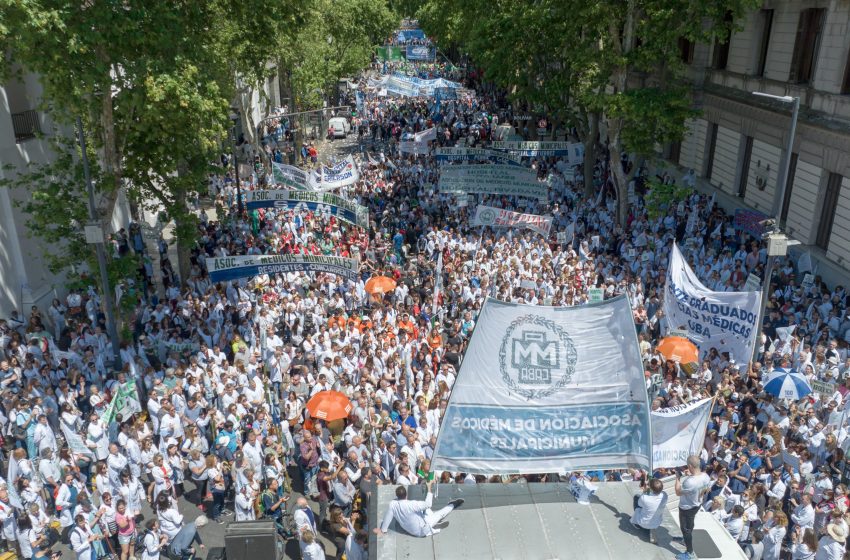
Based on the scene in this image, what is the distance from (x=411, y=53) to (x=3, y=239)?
5502 centimetres

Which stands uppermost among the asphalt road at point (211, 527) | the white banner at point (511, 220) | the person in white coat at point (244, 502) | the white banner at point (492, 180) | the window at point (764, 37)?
the window at point (764, 37)

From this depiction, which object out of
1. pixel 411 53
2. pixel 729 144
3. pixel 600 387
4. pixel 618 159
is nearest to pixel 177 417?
pixel 600 387

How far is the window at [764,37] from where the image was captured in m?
23.5

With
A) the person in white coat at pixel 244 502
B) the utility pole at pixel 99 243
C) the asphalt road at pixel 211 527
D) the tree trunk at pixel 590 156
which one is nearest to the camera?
the person in white coat at pixel 244 502

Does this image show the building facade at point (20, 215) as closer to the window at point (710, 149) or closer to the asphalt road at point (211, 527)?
the asphalt road at point (211, 527)

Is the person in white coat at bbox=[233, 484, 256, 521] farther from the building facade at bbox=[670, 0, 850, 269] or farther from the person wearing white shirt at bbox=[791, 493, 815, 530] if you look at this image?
the building facade at bbox=[670, 0, 850, 269]

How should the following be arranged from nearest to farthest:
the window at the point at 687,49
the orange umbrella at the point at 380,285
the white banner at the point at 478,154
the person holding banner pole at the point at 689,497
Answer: the person holding banner pole at the point at 689,497, the orange umbrella at the point at 380,285, the white banner at the point at 478,154, the window at the point at 687,49

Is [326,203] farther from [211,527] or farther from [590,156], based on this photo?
[590,156]

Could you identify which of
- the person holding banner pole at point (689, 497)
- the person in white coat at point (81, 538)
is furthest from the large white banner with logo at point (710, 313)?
the person in white coat at point (81, 538)

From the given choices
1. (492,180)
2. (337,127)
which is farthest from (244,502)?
(337,127)

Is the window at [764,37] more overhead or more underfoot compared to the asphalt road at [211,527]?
more overhead

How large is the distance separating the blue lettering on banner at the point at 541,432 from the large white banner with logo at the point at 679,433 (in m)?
2.50

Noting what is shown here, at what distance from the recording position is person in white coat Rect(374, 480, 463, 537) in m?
7.54

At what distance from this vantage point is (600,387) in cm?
786
